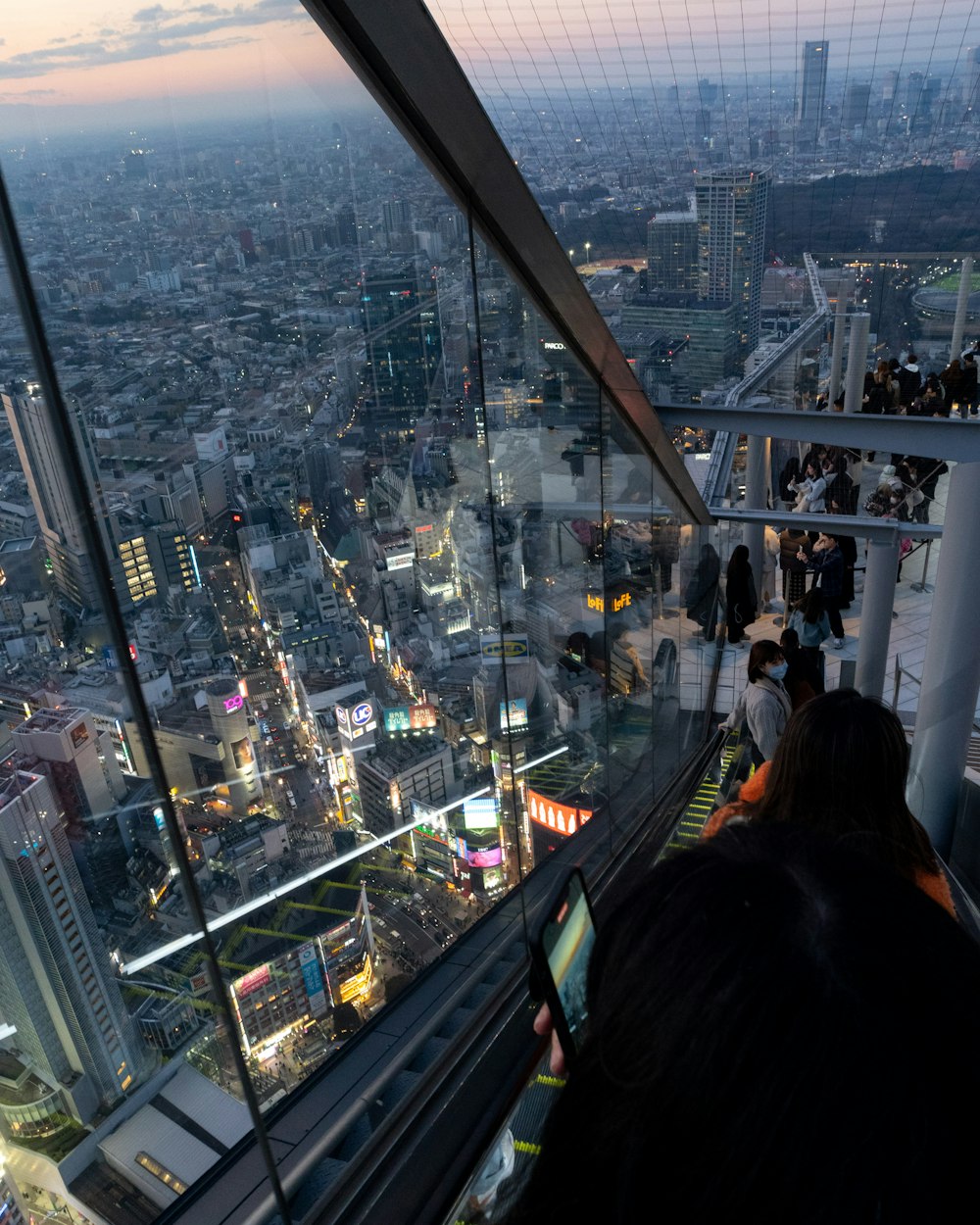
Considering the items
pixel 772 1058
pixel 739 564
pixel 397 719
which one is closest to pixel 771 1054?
pixel 772 1058

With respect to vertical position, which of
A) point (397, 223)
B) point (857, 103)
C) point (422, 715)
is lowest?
point (422, 715)

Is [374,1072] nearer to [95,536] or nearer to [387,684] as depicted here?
[387,684]

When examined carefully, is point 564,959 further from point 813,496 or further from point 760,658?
point 813,496

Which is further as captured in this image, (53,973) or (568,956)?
(568,956)

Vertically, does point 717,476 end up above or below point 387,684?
below

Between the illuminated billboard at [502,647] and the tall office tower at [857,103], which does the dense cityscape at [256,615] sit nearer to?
the illuminated billboard at [502,647]

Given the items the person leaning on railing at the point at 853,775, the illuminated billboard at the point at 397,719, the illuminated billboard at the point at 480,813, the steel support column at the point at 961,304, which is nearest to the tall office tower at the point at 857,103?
the steel support column at the point at 961,304

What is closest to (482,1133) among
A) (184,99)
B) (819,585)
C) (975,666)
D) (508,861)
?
(508,861)
